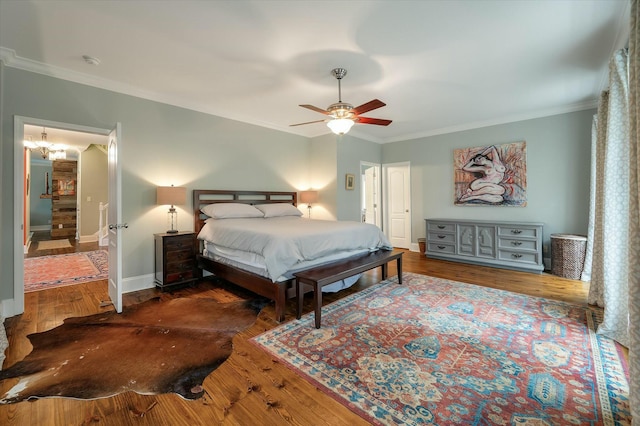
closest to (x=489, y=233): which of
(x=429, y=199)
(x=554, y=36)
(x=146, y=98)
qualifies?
(x=429, y=199)

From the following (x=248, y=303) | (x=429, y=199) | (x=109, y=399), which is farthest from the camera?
(x=429, y=199)

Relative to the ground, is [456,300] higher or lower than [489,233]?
lower

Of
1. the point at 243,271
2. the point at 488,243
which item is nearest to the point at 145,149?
the point at 243,271

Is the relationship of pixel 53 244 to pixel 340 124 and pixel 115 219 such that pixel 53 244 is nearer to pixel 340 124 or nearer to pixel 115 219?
pixel 115 219

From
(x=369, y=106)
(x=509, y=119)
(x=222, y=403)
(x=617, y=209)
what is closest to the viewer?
(x=222, y=403)

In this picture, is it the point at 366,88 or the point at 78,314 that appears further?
the point at 366,88

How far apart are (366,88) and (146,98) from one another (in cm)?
301

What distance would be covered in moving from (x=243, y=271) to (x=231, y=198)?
6.43ft

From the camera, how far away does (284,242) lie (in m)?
2.96

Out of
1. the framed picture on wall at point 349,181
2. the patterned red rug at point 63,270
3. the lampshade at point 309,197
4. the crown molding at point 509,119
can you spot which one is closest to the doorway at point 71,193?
the patterned red rug at point 63,270

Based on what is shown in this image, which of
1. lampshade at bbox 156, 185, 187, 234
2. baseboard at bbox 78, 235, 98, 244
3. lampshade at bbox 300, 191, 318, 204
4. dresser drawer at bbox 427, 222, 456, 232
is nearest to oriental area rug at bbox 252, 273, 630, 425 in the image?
dresser drawer at bbox 427, 222, 456, 232

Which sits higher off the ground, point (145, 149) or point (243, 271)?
point (145, 149)

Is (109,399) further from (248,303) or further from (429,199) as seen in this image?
(429,199)

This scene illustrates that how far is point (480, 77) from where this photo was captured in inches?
A: 136
